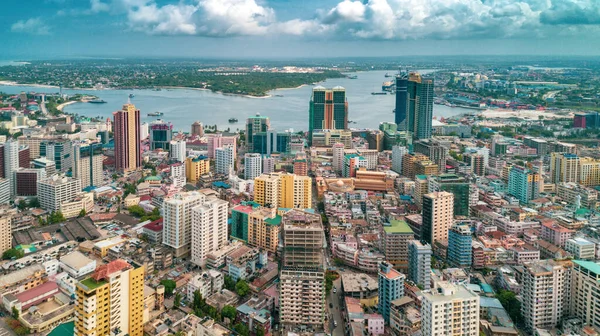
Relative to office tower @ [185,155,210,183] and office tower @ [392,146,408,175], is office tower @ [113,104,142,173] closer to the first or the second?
office tower @ [185,155,210,183]

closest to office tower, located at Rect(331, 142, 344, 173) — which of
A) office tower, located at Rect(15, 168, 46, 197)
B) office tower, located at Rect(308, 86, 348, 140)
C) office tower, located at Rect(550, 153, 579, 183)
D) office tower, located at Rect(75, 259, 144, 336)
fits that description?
office tower, located at Rect(308, 86, 348, 140)

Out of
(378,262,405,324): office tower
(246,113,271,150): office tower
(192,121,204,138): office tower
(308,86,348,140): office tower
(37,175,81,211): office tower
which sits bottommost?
(378,262,405,324): office tower

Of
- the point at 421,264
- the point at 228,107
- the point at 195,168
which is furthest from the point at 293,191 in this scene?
the point at 228,107

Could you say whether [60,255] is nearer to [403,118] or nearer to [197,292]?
[197,292]

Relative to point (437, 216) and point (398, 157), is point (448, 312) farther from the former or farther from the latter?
point (398, 157)

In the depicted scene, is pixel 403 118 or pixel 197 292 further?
pixel 403 118

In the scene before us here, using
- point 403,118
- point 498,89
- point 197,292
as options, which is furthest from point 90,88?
point 197,292
